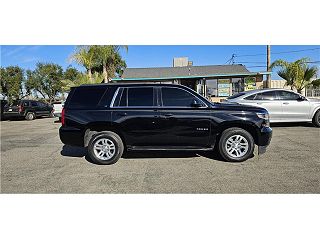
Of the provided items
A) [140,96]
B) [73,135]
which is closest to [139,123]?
[140,96]

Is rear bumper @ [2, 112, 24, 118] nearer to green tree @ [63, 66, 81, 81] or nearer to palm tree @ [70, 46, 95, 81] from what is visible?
palm tree @ [70, 46, 95, 81]

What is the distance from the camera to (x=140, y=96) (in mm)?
4949

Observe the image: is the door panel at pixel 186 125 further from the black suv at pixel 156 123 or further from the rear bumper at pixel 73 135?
the rear bumper at pixel 73 135

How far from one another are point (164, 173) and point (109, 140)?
1527mm

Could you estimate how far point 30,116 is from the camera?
1586 cm

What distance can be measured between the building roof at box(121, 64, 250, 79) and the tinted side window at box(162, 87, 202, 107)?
46.2 feet

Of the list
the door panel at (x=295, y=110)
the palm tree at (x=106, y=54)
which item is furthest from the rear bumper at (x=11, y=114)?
the door panel at (x=295, y=110)

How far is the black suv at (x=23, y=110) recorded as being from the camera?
1518 cm

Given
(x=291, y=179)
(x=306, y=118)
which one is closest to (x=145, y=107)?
(x=291, y=179)

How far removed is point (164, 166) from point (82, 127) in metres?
2.05

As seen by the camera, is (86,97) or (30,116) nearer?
(86,97)

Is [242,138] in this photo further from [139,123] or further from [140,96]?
[140,96]

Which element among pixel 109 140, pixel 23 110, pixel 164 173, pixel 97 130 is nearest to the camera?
pixel 164 173

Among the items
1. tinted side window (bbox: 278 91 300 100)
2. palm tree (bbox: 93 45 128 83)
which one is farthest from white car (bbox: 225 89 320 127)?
palm tree (bbox: 93 45 128 83)
